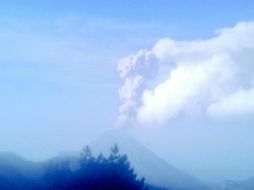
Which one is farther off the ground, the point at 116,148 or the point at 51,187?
the point at 116,148

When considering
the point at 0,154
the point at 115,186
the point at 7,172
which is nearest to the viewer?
the point at 115,186

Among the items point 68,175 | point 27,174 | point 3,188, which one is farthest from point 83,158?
point 27,174

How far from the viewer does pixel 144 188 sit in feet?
183

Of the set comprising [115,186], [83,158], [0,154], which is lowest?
[115,186]

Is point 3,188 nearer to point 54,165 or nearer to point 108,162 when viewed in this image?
point 54,165

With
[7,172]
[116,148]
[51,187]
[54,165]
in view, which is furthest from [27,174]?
[116,148]

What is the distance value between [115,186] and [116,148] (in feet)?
16.4

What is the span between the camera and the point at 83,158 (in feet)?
194

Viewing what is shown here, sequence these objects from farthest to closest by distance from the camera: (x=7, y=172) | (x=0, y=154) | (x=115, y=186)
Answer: (x=0, y=154), (x=7, y=172), (x=115, y=186)

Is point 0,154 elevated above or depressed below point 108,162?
above

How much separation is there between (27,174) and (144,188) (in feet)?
80.4

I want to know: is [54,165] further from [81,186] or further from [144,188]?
[144,188]

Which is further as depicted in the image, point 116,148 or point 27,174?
point 27,174

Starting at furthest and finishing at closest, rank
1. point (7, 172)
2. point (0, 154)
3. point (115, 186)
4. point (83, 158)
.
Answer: point (0, 154) < point (7, 172) < point (83, 158) < point (115, 186)
